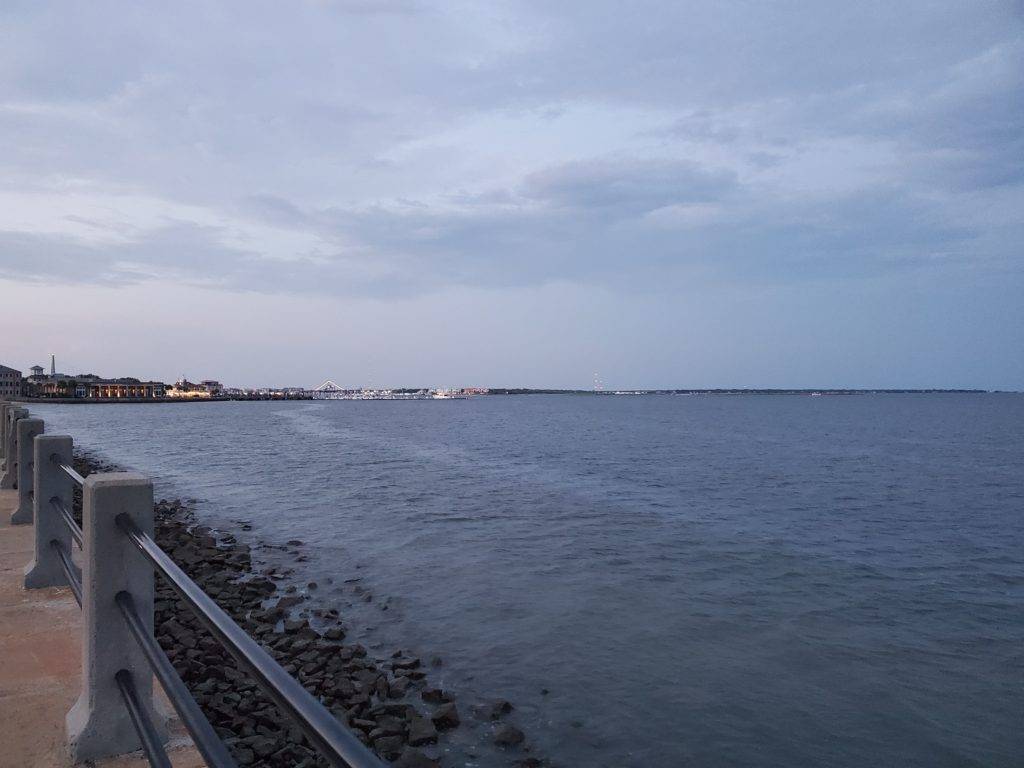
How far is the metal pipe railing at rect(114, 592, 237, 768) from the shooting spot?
6.51 feet

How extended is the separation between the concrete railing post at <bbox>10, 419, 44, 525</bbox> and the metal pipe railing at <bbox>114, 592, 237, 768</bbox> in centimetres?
569

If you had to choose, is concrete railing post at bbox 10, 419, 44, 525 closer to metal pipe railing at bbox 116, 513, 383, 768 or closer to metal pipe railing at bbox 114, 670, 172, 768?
metal pipe railing at bbox 114, 670, 172, 768

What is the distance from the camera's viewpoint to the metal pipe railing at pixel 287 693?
135cm

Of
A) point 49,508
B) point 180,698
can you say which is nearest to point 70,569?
point 49,508

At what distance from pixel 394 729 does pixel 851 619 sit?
34.7 ft

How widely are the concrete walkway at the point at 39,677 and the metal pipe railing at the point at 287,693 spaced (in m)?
2.34

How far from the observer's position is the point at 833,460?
5175 cm

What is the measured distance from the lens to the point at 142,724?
3.04m

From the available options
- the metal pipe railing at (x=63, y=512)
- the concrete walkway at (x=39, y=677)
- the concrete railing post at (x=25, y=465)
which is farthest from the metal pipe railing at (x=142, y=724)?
the concrete railing post at (x=25, y=465)

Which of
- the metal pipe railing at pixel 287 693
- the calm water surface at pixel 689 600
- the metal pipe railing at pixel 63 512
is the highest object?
the metal pipe railing at pixel 287 693

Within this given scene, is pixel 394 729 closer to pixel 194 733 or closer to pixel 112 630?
pixel 112 630

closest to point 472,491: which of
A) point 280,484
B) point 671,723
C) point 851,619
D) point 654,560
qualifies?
point 280,484

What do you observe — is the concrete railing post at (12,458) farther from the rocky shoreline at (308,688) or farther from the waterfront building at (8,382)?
the waterfront building at (8,382)

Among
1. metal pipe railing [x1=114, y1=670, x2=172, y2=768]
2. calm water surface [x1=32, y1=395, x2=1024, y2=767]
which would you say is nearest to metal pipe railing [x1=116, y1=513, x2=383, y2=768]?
metal pipe railing [x1=114, y1=670, x2=172, y2=768]
